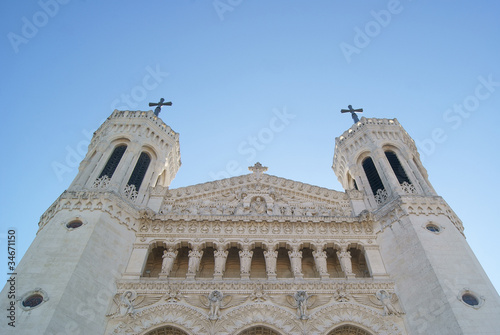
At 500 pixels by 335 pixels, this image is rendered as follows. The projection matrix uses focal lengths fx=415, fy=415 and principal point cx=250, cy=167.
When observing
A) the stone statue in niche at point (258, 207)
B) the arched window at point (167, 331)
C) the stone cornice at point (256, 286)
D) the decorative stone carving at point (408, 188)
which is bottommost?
the arched window at point (167, 331)

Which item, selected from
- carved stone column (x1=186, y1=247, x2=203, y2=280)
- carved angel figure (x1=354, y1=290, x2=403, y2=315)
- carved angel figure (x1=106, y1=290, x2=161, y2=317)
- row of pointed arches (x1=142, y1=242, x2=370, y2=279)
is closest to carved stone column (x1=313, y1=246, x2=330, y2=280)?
row of pointed arches (x1=142, y1=242, x2=370, y2=279)

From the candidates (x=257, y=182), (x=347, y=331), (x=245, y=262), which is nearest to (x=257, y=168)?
(x=257, y=182)

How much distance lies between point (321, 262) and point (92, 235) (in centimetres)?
997

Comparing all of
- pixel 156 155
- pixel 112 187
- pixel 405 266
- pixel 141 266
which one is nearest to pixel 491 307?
pixel 405 266

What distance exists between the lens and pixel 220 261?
1834 centimetres

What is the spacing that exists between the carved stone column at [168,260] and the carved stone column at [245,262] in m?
3.07

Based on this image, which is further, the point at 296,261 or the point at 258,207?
the point at 258,207

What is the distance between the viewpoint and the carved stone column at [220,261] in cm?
1767

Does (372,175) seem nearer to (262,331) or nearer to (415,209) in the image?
(415,209)

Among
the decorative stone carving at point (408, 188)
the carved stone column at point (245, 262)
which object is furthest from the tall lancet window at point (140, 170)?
the decorative stone carving at point (408, 188)

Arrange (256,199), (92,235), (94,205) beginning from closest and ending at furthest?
1. (92,235)
2. (94,205)
3. (256,199)

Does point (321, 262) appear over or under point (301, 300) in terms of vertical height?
over

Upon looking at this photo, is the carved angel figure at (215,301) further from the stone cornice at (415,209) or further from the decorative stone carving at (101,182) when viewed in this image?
the stone cornice at (415,209)

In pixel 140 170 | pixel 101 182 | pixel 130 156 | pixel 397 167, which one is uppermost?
pixel 397 167
